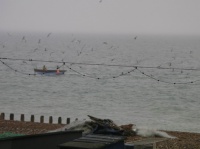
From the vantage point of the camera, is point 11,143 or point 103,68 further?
point 103,68

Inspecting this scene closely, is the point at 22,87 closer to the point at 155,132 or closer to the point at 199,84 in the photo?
the point at 199,84

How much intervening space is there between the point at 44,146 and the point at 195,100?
231 ft

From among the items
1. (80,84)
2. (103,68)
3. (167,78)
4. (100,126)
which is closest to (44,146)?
(100,126)

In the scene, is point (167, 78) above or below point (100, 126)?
above

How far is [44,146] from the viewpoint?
15469 millimetres

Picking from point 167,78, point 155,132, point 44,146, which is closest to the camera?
point 44,146

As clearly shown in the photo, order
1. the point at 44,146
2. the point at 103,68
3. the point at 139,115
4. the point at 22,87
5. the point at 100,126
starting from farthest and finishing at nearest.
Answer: the point at 103,68
the point at 22,87
the point at 139,115
the point at 100,126
the point at 44,146

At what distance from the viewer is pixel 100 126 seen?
87.4ft

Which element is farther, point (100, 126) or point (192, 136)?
point (192, 136)

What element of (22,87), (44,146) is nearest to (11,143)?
(44,146)

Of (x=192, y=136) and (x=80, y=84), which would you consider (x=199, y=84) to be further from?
(x=192, y=136)

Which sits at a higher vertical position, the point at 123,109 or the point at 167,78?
the point at 167,78

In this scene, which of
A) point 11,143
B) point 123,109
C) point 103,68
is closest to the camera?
point 11,143

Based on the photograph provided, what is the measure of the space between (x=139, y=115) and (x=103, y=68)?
7137 cm
